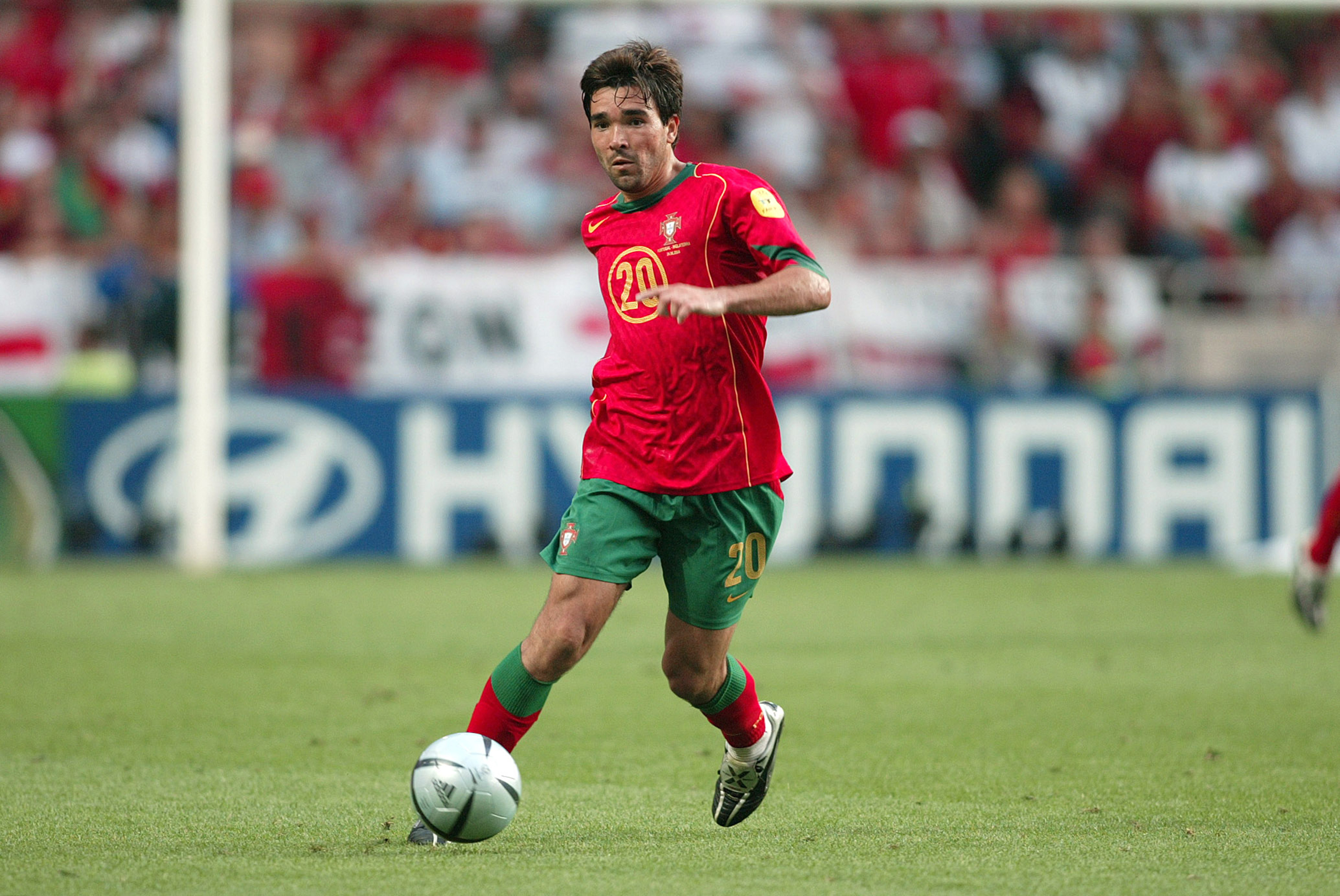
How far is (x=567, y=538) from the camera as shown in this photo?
4504 millimetres

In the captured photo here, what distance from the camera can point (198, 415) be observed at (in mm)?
11789

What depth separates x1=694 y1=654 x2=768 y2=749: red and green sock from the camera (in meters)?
4.79

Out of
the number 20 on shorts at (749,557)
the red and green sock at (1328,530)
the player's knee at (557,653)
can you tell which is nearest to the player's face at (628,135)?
the number 20 on shorts at (749,557)

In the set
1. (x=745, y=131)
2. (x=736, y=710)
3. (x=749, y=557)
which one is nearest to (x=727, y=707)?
(x=736, y=710)

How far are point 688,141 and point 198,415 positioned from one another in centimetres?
536

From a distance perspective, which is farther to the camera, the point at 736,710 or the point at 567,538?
the point at 736,710

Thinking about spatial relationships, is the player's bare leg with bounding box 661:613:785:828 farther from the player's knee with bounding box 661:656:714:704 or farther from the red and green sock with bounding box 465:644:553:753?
the red and green sock with bounding box 465:644:553:753

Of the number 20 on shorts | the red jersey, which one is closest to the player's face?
the red jersey

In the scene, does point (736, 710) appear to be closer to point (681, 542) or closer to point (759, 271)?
point (681, 542)

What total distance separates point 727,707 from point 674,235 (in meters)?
1.27

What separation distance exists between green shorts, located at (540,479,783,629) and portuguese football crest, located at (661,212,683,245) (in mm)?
638

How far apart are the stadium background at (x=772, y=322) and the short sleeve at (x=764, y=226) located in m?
8.15

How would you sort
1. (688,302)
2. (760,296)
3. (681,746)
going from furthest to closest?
(681,746), (760,296), (688,302)

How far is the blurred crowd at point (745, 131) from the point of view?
14.6 meters
